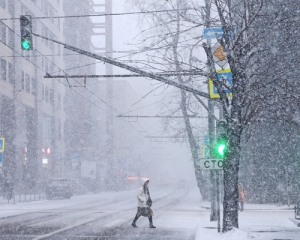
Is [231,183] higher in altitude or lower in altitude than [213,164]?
lower

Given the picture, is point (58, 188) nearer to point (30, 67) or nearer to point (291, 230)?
point (30, 67)

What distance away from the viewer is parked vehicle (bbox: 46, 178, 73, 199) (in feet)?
142

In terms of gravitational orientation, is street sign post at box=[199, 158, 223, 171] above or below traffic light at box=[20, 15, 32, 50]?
below

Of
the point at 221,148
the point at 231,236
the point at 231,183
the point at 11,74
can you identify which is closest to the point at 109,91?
the point at 11,74

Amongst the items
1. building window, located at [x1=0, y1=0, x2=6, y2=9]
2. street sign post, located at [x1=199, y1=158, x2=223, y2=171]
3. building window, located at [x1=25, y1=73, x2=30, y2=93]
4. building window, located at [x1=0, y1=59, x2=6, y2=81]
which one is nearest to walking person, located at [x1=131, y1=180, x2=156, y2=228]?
street sign post, located at [x1=199, y1=158, x2=223, y2=171]

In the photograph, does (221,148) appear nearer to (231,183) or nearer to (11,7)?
(231,183)

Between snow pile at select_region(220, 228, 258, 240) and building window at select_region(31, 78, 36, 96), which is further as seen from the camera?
building window at select_region(31, 78, 36, 96)

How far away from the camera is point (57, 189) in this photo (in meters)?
43.5

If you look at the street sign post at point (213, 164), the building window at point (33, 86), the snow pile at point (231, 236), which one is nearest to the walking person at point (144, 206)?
the street sign post at point (213, 164)

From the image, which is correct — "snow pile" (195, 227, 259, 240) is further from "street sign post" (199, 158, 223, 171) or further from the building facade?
the building facade

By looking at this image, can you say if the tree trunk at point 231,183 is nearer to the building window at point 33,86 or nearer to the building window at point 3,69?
the building window at point 3,69

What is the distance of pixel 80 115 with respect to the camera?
83.2 meters

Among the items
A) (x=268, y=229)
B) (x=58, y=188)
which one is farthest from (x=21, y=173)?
(x=268, y=229)

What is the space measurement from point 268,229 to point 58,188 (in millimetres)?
28704
